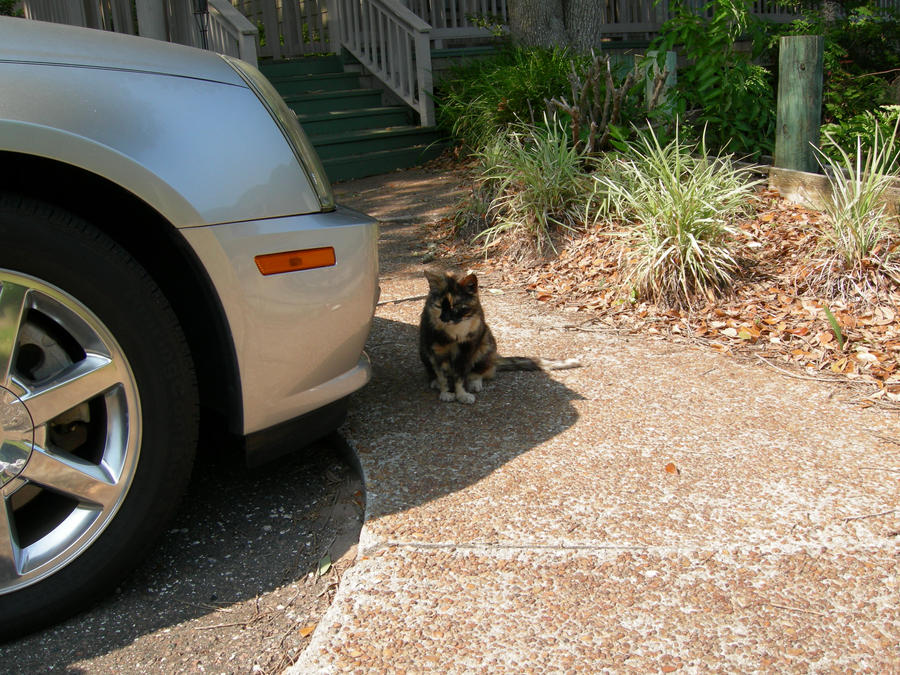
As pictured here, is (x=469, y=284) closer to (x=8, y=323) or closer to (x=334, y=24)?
(x=8, y=323)

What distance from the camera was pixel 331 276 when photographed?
2.50 metres

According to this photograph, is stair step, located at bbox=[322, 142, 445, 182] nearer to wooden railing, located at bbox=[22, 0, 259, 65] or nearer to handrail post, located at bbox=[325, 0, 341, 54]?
wooden railing, located at bbox=[22, 0, 259, 65]

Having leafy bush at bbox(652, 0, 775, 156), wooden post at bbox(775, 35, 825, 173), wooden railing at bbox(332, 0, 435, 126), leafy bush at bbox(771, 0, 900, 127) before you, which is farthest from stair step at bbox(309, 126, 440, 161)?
wooden post at bbox(775, 35, 825, 173)

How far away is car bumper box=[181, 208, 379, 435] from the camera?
2318 millimetres

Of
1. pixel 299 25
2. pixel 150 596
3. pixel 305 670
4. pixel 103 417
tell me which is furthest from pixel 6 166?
pixel 299 25

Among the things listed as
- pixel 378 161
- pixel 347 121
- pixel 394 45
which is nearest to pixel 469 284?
pixel 378 161

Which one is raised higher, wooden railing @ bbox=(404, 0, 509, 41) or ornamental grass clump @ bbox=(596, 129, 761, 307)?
wooden railing @ bbox=(404, 0, 509, 41)

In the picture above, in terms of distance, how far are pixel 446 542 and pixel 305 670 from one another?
647 mm

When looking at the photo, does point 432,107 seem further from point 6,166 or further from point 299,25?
point 6,166

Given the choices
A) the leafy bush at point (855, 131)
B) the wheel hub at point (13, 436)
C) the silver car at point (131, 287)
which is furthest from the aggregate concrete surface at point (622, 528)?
the leafy bush at point (855, 131)

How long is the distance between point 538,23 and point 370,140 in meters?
2.69

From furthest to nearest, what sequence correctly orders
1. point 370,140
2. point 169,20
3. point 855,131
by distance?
point 169,20 < point 370,140 < point 855,131

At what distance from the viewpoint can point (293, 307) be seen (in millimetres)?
2428

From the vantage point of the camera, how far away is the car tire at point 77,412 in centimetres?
211
